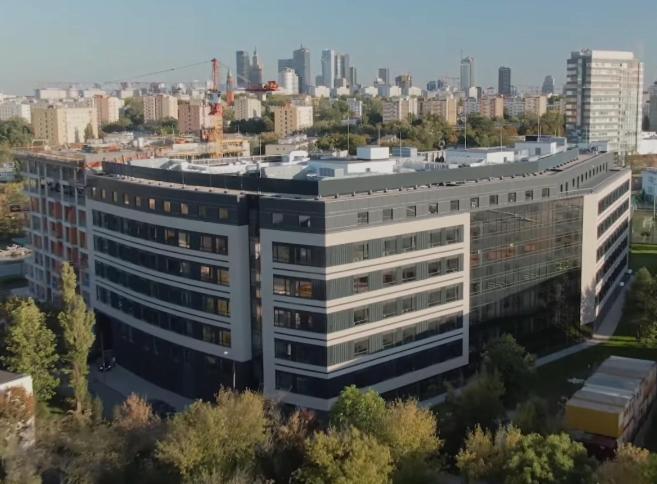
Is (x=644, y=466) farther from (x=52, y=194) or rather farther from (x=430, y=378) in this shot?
(x=52, y=194)

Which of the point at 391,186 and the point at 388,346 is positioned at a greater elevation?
the point at 391,186

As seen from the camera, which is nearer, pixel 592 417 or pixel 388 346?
pixel 592 417

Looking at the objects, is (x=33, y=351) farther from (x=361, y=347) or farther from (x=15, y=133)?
(x=15, y=133)

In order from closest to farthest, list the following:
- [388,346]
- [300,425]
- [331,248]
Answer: [300,425] → [331,248] → [388,346]

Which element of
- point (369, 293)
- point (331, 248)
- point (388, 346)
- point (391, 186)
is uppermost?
point (391, 186)

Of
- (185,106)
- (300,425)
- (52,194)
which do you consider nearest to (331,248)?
(300,425)

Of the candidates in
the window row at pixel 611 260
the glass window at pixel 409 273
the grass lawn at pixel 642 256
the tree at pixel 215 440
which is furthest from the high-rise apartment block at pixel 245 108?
the tree at pixel 215 440

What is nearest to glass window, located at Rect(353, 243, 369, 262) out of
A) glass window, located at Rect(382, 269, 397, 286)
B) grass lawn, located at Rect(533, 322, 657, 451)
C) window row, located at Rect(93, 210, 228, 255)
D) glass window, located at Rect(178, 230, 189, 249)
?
glass window, located at Rect(382, 269, 397, 286)
